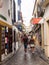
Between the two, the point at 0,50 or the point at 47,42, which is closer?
the point at 0,50

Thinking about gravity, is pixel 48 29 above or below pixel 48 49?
above

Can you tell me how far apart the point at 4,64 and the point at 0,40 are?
2.25m

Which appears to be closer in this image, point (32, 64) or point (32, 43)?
point (32, 64)

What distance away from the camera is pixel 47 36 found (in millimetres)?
23656

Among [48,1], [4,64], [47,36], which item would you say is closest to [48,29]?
[47,36]

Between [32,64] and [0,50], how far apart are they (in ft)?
9.52

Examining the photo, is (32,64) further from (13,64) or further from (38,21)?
(38,21)

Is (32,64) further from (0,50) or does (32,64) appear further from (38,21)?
(38,21)

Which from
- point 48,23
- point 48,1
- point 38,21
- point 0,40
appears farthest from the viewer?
point 38,21

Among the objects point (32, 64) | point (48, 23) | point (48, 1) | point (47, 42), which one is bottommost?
point (32, 64)

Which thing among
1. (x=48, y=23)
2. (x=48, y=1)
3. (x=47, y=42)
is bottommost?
(x=47, y=42)

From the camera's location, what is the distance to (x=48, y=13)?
23.5 metres

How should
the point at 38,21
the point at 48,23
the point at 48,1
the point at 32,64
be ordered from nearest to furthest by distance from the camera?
the point at 32,64, the point at 48,1, the point at 48,23, the point at 38,21

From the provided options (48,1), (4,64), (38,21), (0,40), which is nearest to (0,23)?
(0,40)
